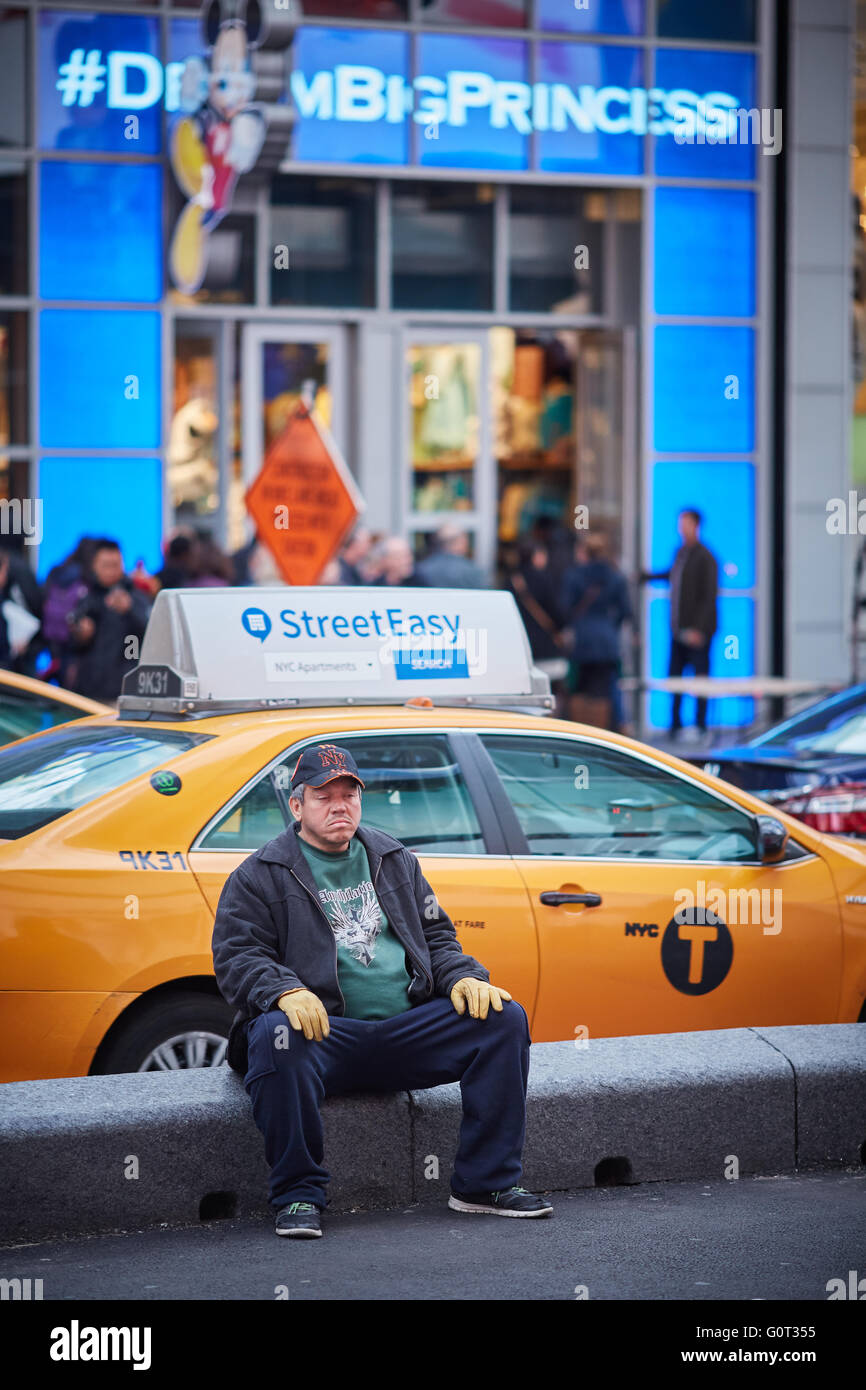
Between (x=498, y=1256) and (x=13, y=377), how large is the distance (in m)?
13.1

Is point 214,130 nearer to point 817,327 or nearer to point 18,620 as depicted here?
point 18,620

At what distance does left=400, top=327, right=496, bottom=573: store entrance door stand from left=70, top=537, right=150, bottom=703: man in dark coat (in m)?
6.76

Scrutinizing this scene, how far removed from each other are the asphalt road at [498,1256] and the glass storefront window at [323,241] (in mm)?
13377

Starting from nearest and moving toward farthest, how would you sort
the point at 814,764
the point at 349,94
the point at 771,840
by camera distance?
the point at 771,840 < the point at 814,764 < the point at 349,94

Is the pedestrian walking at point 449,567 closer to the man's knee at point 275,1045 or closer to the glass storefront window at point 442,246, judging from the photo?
the glass storefront window at point 442,246

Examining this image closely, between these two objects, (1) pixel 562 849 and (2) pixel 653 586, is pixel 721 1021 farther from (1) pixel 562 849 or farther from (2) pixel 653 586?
(2) pixel 653 586

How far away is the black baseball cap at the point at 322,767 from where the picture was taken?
5.67 metres

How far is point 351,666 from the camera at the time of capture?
7.38 meters

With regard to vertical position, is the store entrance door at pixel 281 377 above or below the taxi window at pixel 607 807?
above

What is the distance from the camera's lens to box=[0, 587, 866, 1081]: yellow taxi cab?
6051 millimetres

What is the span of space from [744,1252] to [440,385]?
14411 mm

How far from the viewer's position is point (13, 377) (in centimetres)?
1706

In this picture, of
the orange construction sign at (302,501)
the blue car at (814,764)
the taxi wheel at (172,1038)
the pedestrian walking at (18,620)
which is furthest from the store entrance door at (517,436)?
the taxi wheel at (172,1038)

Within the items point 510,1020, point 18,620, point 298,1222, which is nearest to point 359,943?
point 510,1020
